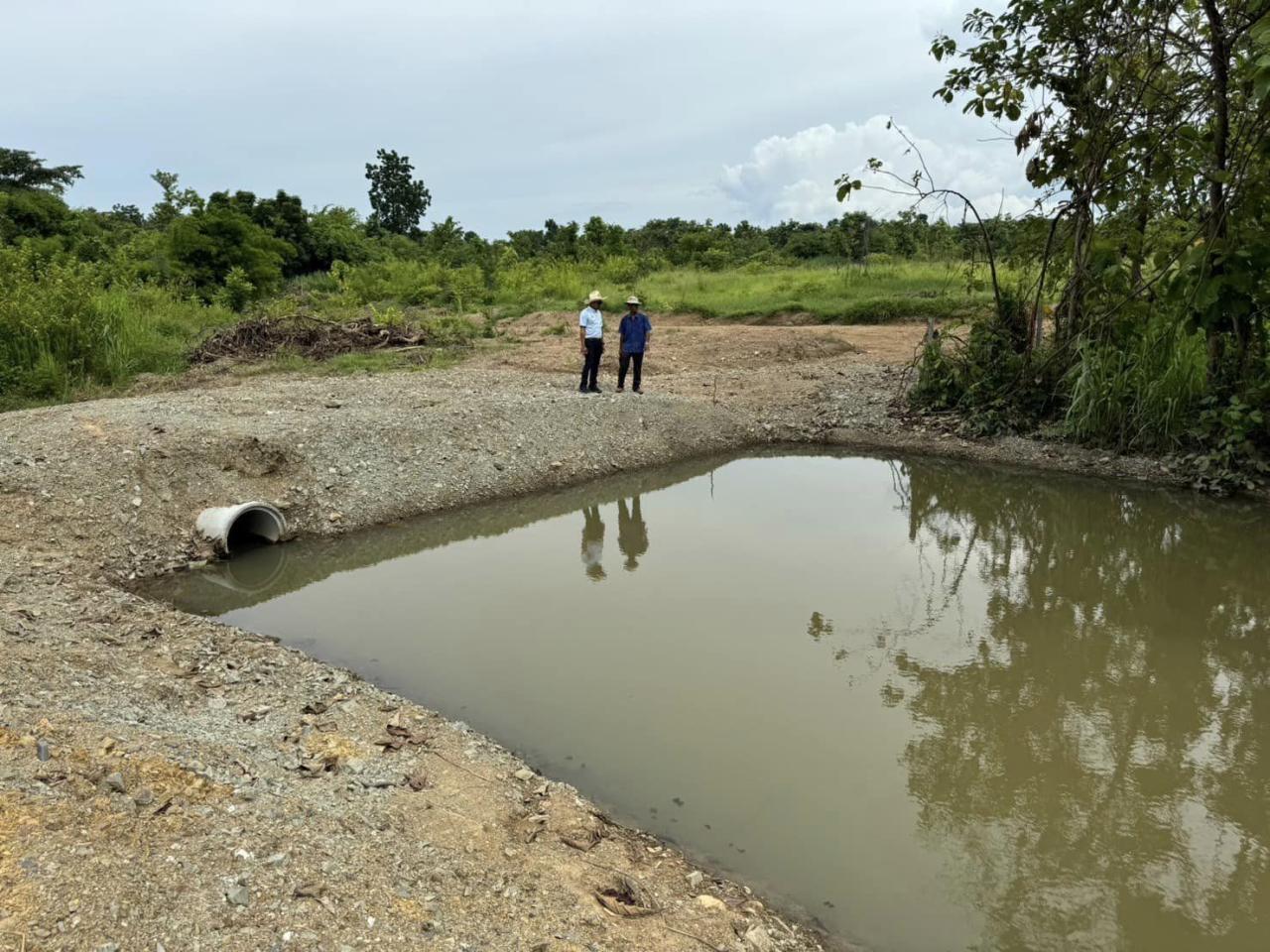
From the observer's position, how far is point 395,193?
4356cm

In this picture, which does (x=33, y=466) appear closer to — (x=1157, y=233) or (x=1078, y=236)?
(x=1078, y=236)

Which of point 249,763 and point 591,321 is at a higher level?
point 591,321

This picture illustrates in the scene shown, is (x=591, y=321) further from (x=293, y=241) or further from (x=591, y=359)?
(x=293, y=241)

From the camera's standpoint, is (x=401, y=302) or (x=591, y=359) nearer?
(x=591, y=359)

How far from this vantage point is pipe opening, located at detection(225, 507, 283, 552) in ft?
21.6

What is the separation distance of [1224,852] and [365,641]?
4355mm

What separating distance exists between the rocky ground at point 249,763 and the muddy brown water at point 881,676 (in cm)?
38

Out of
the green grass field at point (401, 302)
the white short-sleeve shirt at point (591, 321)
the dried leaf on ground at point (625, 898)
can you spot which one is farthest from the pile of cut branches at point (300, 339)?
the dried leaf on ground at point (625, 898)

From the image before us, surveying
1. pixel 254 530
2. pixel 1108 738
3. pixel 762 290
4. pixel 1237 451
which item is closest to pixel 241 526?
pixel 254 530

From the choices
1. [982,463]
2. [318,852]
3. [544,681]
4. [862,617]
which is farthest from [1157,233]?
[318,852]

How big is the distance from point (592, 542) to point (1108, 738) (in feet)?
13.6

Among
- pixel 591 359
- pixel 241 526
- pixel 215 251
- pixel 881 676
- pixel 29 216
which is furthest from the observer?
pixel 29 216

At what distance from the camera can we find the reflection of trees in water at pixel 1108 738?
2.97 m

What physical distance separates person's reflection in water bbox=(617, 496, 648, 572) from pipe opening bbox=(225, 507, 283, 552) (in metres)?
2.74
